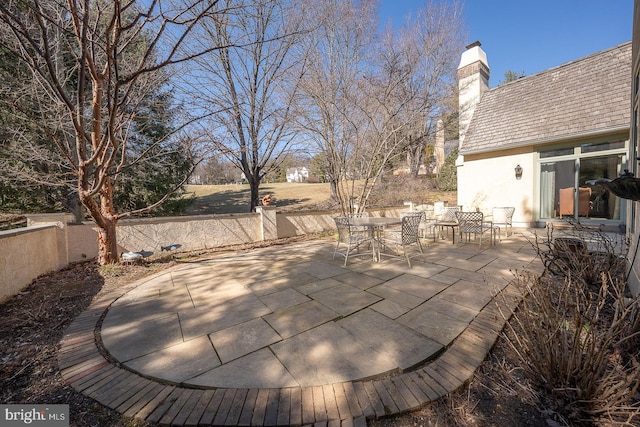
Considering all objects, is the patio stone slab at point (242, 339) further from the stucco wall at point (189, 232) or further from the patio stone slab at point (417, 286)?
the stucco wall at point (189, 232)

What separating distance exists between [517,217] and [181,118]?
34.4ft

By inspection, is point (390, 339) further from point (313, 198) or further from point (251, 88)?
point (313, 198)

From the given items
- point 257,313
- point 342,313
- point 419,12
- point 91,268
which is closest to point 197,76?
point 91,268

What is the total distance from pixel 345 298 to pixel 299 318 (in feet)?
2.41

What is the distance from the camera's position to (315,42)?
24.5 feet

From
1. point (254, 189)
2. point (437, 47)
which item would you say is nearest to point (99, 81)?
point (254, 189)

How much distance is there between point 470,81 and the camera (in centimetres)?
1008

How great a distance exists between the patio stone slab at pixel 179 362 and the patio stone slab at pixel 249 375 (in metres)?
0.10

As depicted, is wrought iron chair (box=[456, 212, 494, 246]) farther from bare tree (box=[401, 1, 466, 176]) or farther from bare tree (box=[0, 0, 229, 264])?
bare tree (box=[0, 0, 229, 264])

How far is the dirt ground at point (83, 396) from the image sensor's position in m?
1.58

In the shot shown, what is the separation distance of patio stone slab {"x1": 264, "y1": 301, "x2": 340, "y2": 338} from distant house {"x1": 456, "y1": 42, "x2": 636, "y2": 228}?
7675 millimetres

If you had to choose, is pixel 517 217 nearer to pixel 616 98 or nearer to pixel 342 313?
pixel 616 98

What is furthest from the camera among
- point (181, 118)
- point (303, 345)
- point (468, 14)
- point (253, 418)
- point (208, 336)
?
point (468, 14)

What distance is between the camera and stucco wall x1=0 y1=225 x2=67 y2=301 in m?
3.56
